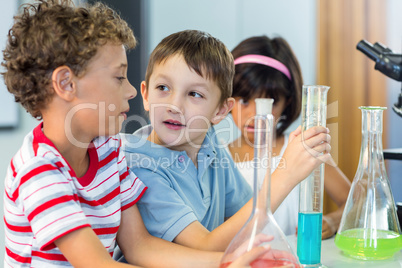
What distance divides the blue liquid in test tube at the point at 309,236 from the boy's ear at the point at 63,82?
407 millimetres

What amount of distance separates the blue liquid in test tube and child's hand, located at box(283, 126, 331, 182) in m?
0.06

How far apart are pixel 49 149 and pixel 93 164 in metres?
0.11

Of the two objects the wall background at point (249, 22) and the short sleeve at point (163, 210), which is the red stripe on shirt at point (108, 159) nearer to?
the short sleeve at point (163, 210)

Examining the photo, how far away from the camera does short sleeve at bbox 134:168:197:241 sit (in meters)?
0.87

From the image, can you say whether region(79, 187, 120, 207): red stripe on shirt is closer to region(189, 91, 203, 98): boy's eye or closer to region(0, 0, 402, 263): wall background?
region(189, 91, 203, 98): boy's eye

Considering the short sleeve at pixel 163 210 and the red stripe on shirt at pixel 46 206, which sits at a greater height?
the red stripe on shirt at pixel 46 206

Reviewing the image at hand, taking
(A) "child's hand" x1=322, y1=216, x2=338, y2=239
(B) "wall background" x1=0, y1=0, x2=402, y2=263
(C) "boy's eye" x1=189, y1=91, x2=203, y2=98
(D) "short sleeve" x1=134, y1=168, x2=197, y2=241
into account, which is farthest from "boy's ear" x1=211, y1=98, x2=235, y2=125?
(B) "wall background" x1=0, y1=0, x2=402, y2=263

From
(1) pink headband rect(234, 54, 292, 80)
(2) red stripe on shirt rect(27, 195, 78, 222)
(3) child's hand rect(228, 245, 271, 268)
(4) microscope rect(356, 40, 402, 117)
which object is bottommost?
(3) child's hand rect(228, 245, 271, 268)

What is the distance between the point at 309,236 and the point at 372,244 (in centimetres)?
14

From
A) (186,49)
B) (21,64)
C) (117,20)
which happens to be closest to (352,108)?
(186,49)

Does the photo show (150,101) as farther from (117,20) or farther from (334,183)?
(334,183)

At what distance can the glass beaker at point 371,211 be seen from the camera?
79 centimetres

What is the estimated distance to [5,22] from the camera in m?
1.86

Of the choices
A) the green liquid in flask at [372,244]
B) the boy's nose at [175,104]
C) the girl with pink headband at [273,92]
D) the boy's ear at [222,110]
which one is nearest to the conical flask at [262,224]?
A: the green liquid in flask at [372,244]
